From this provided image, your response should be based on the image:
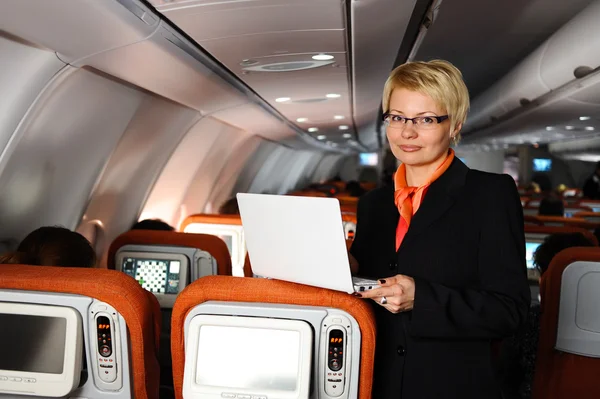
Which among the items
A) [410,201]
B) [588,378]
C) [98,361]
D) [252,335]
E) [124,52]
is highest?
[124,52]

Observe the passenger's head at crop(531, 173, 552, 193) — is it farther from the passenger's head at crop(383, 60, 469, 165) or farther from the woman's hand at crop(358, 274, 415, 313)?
the woman's hand at crop(358, 274, 415, 313)

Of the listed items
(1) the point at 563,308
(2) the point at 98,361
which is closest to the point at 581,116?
(1) the point at 563,308

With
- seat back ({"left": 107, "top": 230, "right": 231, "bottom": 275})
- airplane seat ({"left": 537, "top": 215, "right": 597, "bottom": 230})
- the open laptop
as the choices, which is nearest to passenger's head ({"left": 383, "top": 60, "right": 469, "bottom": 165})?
the open laptop

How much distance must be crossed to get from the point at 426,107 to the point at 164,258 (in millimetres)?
2886

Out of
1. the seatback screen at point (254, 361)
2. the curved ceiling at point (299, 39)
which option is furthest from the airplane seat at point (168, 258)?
→ the seatback screen at point (254, 361)

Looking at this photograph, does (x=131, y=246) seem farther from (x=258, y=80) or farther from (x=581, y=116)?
(x=581, y=116)

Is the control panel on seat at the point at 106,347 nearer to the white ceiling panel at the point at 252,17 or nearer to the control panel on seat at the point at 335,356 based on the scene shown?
the control panel on seat at the point at 335,356

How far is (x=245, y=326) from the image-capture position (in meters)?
2.32

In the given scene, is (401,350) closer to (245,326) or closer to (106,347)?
(245,326)

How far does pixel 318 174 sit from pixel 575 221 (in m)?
18.9

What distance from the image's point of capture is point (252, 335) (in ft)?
7.61

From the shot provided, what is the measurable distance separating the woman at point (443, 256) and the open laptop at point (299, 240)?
5.5 inches

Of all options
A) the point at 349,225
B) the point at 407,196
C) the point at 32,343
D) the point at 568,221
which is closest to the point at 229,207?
the point at 349,225

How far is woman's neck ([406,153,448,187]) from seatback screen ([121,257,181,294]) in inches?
104
